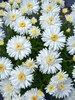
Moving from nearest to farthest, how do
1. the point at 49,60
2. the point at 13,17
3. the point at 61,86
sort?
the point at 49,60 < the point at 61,86 < the point at 13,17

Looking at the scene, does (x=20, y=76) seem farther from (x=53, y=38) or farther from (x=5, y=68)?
(x=53, y=38)

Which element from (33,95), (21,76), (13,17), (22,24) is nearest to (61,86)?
(33,95)

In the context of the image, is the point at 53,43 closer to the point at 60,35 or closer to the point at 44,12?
the point at 60,35

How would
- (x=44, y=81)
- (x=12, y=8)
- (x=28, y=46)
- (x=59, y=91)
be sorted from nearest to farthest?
1. (x=28, y=46)
2. (x=59, y=91)
3. (x=44, y=81)
4. (x=12, y=8)

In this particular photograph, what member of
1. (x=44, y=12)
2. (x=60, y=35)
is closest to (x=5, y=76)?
(x=60, y=35)

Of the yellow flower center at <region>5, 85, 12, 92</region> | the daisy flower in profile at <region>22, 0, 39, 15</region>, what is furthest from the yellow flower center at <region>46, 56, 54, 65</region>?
the daisy flower in profile at <region>22, 0, 39, 15</region>

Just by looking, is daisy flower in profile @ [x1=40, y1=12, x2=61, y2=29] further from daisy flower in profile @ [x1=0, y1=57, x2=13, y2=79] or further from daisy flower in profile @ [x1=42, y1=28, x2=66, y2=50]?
daisy flower in profile @ [x1=0, y1=57, x2=13, y2=79]
